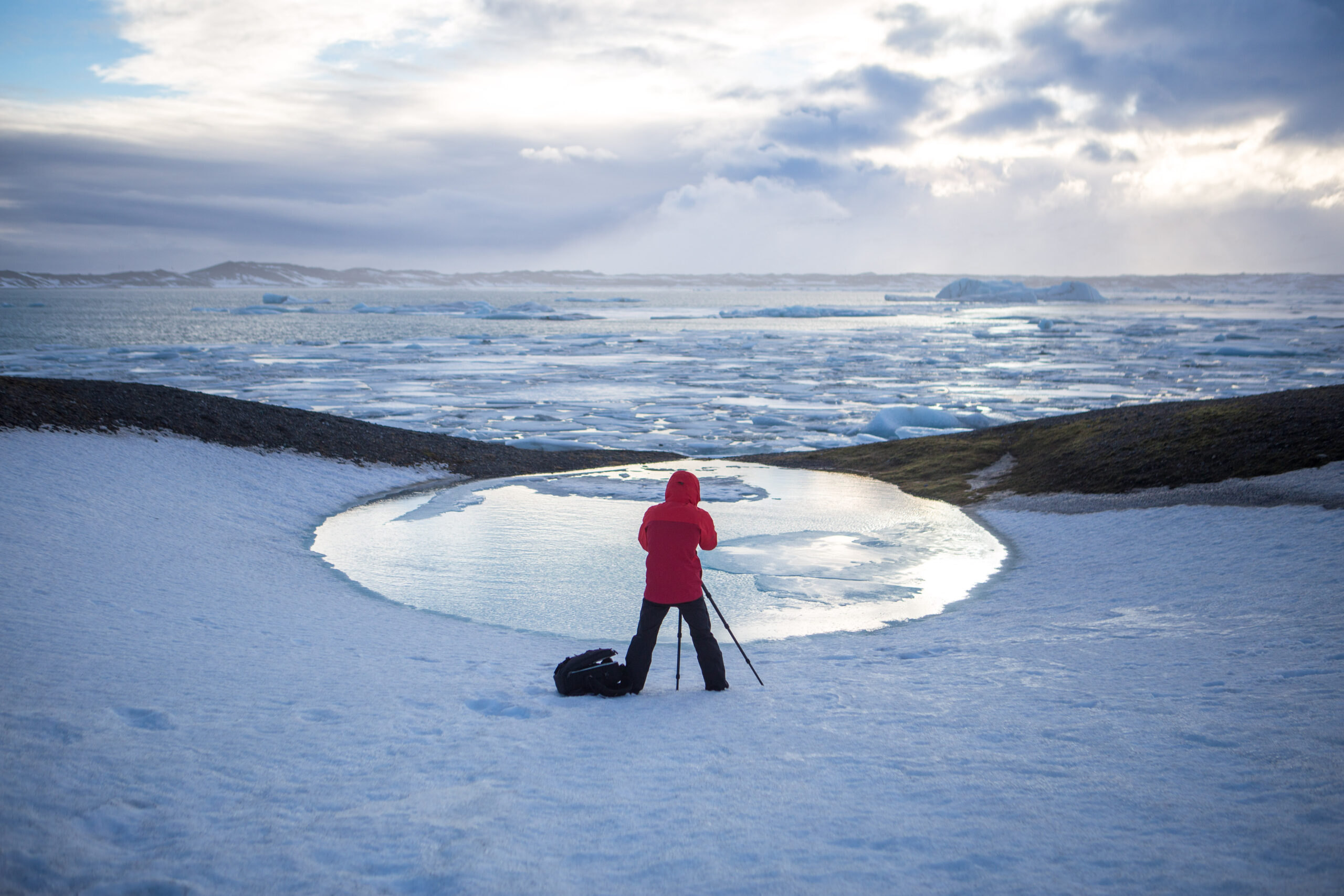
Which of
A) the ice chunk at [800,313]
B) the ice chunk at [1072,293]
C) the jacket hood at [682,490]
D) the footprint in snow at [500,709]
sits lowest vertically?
the footprint in snow at [500,709]

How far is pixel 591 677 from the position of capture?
5.07 metres

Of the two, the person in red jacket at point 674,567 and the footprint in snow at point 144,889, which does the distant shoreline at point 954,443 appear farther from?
the footprint in snow at point 144,889

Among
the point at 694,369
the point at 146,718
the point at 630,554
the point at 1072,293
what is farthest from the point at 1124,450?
the point at 1072,293

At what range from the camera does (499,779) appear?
3.90 meters

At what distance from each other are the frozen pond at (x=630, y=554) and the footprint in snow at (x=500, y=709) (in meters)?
1.72

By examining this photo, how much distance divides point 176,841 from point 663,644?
3804 millimetres

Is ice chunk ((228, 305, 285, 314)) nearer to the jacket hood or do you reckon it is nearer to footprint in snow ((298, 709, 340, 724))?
footprint in snow ((298, 709, 340, 724))

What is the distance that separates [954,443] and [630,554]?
9.80 m

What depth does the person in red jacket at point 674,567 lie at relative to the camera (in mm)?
4973

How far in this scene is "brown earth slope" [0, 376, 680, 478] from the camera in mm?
12086

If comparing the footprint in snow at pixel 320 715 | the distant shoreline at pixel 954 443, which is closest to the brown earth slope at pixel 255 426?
the distant shoreline at pixel 954 443

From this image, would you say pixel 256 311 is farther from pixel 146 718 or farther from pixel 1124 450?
pixel 146 718

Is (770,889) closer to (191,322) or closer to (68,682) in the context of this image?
(68,682)

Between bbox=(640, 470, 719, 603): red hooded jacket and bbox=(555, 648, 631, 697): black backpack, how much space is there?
53 centimetres
